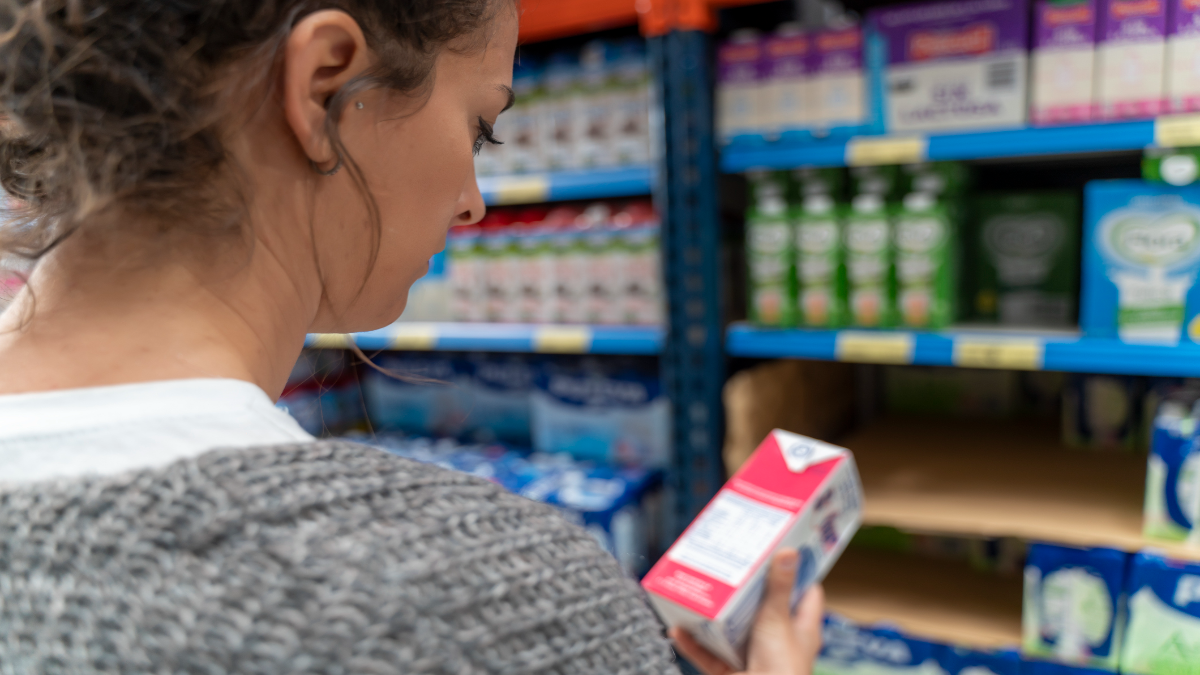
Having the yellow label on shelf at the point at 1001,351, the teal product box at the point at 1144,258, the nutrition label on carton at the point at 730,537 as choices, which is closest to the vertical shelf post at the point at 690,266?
the yellow label on shelf at the point at 1001,351

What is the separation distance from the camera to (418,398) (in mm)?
2619

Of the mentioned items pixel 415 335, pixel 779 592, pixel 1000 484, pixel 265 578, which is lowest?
pixel 1000 484

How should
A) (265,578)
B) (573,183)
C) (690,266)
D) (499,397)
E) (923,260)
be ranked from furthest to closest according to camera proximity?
(499,397), (573,183), (690,266), (923,260), (265,578)

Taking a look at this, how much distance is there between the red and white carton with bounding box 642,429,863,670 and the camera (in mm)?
1063

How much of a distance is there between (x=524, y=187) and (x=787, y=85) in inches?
28.3

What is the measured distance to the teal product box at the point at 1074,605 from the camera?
148 cm

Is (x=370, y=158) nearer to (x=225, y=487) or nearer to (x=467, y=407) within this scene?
(x=225, y=487)

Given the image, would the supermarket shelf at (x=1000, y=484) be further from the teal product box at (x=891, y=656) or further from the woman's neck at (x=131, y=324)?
the woman's neck at (x=131, y=324)

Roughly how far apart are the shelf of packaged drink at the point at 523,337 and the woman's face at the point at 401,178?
3.78 feet

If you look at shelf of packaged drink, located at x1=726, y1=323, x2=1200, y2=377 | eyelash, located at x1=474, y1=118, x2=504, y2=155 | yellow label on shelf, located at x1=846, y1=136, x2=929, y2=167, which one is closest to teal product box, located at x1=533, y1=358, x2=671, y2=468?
shelf of packaged drink, located at x1=726, y1=323, x2=1200, y2=377

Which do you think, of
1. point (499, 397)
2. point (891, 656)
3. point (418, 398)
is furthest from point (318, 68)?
point (418, 398)

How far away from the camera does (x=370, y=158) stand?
20.4 inches

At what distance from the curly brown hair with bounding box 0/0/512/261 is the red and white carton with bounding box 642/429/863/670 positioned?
0.83 m

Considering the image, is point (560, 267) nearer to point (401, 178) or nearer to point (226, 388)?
point (401, 178)
